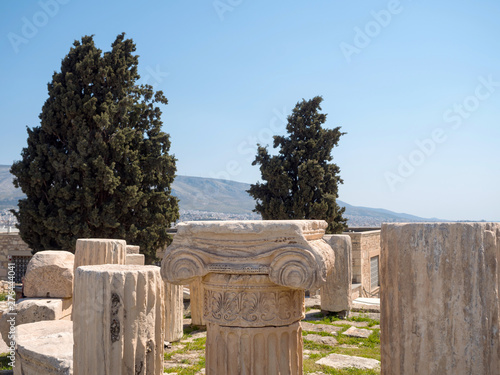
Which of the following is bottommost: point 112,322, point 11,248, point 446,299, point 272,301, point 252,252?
point 11,248

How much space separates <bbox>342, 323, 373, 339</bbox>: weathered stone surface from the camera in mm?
7562

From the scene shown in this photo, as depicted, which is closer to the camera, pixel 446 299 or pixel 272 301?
pixel 446 299

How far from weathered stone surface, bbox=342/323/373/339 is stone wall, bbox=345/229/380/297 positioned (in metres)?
8.25

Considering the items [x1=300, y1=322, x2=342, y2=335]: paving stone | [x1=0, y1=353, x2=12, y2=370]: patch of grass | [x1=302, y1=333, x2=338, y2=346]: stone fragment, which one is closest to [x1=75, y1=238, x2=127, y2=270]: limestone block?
[x1=0, y1=353, x2=12, y2=370]: patch of grass

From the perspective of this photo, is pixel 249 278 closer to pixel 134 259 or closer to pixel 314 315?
pixel 134 259

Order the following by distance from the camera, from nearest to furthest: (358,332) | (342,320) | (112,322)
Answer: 1. (112,322)
2. (358,332)
3. (342,320)

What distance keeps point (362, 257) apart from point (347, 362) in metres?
10.6

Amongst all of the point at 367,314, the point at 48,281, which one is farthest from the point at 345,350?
the point at 48,281

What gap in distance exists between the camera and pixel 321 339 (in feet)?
24.1

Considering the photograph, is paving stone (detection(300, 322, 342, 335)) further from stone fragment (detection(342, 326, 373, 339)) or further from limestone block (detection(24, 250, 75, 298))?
limestone block (detection(24, 250, 75, 298))

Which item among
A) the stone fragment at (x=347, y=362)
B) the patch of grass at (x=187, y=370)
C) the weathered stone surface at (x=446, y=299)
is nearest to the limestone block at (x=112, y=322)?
the weathered stone surface at (x=446, y=299)

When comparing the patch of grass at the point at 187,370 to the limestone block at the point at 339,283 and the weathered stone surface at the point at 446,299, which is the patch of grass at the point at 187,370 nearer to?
the weathered stone surface at the point at 446,299

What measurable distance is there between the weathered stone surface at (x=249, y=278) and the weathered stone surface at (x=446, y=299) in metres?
0.69

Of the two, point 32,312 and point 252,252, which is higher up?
point 252,252
